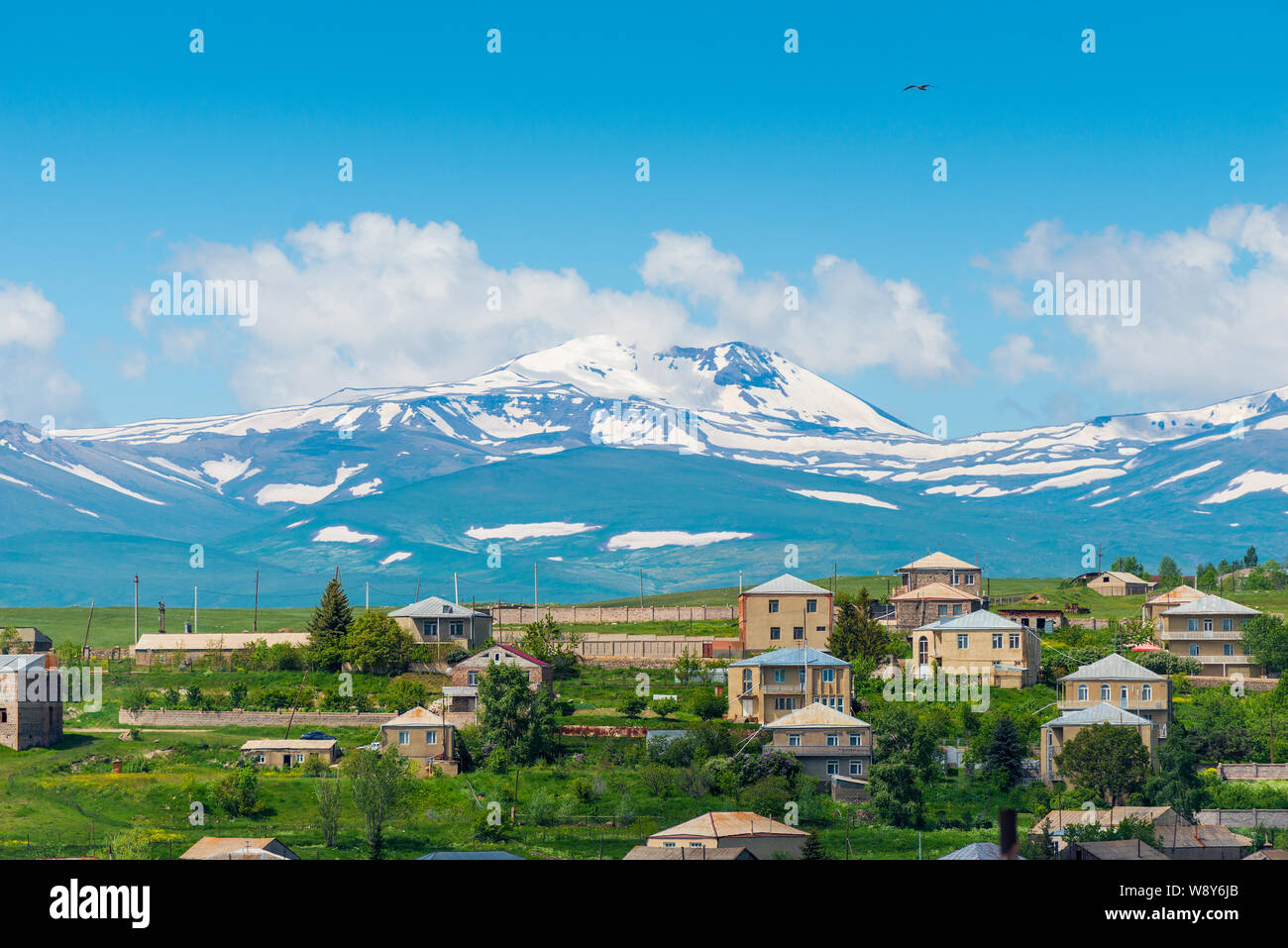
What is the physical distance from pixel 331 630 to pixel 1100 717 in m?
41.3

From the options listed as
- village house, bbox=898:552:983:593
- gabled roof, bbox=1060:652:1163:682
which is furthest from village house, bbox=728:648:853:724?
village house, bbox=898:552:983:593

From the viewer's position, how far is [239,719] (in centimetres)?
7406

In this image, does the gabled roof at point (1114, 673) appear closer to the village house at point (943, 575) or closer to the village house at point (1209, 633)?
the village house at point (1209, 633)

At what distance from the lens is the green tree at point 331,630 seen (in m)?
85.1

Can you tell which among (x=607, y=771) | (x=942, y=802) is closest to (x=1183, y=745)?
(x=942, y=802)

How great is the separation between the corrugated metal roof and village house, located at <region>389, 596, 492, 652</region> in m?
33.3

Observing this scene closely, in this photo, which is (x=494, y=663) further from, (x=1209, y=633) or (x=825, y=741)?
(x=1209, y=633)

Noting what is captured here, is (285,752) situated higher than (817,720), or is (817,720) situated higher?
(817,720)

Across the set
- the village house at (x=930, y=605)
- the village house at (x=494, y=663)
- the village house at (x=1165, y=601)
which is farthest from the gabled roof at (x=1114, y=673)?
the village house at (x=1165, y=601)

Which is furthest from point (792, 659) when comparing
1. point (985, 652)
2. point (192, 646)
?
point (192, 646)
